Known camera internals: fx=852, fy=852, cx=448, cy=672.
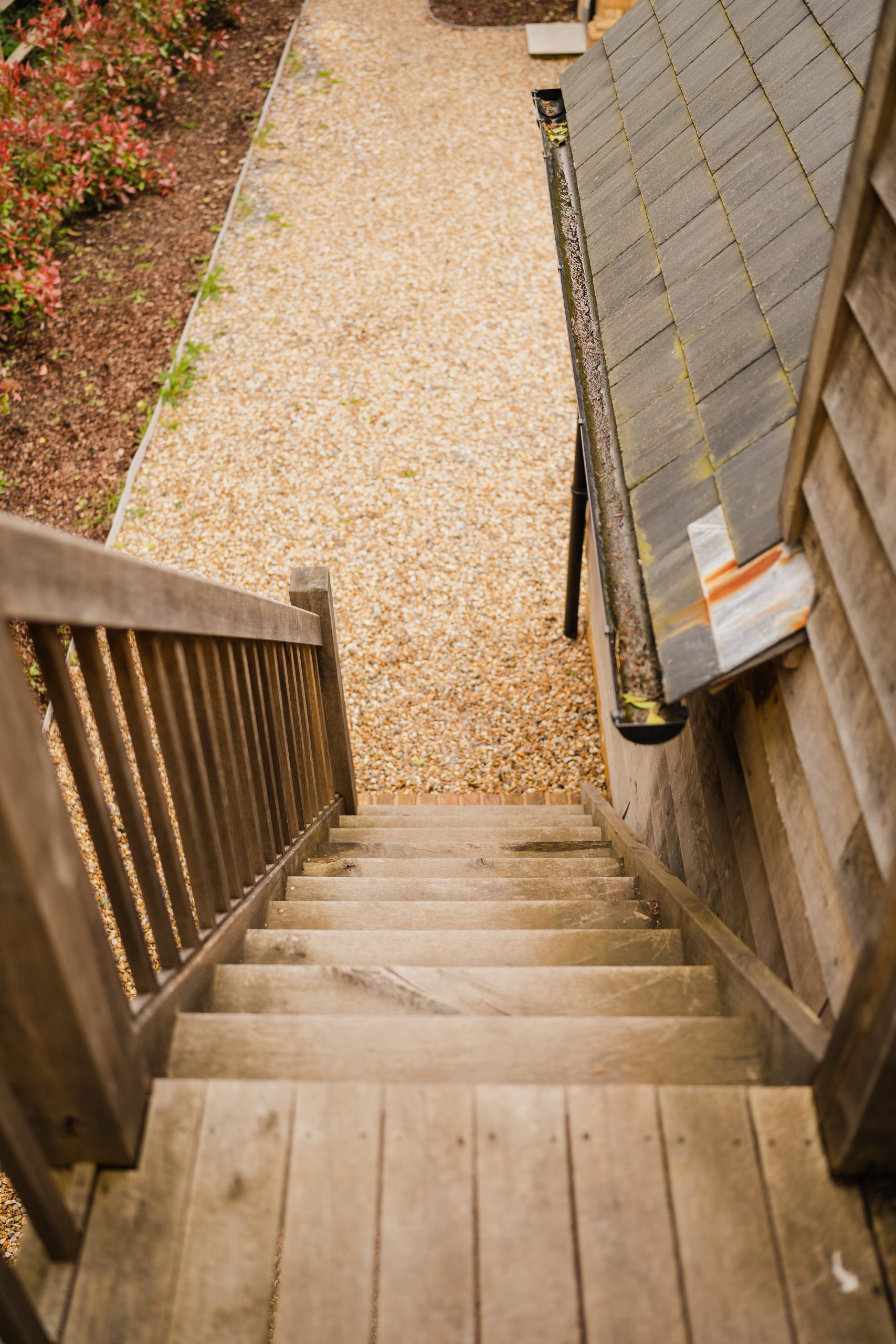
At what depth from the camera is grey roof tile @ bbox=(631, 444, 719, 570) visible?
2.13 m

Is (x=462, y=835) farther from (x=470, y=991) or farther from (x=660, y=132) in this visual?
(x=660, y=132)

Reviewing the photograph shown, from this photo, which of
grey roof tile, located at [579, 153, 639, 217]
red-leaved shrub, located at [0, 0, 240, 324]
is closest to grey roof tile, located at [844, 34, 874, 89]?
grey roof tile, located at [579, 153, 639, 217]

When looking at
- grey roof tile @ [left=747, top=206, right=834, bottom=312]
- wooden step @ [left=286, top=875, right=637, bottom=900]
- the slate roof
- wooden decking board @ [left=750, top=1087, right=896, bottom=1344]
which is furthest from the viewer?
wooden step @ [left=286, top=875, right=637, bottom=900]

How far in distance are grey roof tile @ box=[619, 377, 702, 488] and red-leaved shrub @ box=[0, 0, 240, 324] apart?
5.92m

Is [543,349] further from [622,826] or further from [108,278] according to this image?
[622,826]

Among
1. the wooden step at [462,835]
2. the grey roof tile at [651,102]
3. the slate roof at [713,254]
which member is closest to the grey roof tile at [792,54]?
the slate roof at [713,254]

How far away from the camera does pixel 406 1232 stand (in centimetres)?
129

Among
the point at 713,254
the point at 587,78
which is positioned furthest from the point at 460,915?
the point at 587,78

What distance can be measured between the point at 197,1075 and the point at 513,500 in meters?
4.80

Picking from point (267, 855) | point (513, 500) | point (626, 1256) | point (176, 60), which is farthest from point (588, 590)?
point (176, 60)

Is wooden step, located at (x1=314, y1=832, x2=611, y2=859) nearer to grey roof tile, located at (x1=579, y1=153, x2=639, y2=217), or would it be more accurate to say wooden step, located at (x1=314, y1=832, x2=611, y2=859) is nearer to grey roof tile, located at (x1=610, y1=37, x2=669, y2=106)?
grey roof tile, located at (x1=579, y1=153, x2=639, y2=217)

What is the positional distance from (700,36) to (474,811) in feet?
11.9

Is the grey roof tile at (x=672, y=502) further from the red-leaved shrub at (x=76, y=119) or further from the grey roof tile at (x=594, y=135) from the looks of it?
the red-leaved shrub at (x=76, y=119)

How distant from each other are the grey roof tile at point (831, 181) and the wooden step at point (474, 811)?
2.76 m
